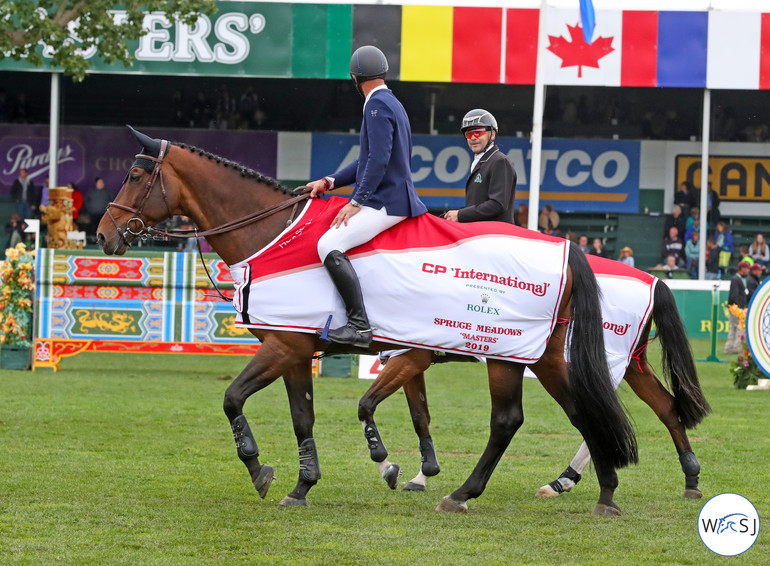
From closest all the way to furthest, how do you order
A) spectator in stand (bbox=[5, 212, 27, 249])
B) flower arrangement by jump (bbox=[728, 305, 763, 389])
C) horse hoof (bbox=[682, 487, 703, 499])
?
horse hoof (bbox=[682, 487, 703, 499]) → flower arrangement by jump (bbox=[728, 305, 763, 389]) → spectator in stand (bbox=[5, 212, 27, 249])

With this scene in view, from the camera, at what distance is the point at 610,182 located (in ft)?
96.7

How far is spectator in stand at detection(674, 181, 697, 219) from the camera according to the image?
28.2 meters

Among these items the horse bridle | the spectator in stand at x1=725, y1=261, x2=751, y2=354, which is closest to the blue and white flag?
the spectator in stand at x1=725, y1=261, x2=751, y2=354

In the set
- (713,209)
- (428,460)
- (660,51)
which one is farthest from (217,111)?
(428,460)

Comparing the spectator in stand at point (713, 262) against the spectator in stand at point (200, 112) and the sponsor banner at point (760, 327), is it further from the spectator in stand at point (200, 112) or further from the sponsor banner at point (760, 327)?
the sponsor banner at point (760, 327)

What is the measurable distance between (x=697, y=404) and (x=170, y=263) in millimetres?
9331

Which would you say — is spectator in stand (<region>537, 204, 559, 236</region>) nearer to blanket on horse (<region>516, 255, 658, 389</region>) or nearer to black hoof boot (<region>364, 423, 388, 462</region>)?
blanket on horse (<region>516, 255, 658, 389</region>)

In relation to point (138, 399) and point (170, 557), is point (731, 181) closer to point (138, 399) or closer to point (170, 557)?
point (138, 399)

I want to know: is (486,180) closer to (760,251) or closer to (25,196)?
(760,251)

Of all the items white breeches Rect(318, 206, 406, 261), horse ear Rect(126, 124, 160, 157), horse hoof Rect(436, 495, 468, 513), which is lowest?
horse hoof Rect(436, 495, 468, 513)

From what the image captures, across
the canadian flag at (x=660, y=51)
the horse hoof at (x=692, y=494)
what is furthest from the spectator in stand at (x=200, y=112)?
the horse hoof at (x=692, y=494)

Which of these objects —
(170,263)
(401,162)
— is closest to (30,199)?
(170,263)

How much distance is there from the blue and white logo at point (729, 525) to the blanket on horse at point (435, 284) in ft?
6.76

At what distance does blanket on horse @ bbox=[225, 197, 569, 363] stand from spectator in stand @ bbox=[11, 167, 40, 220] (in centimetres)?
2171
